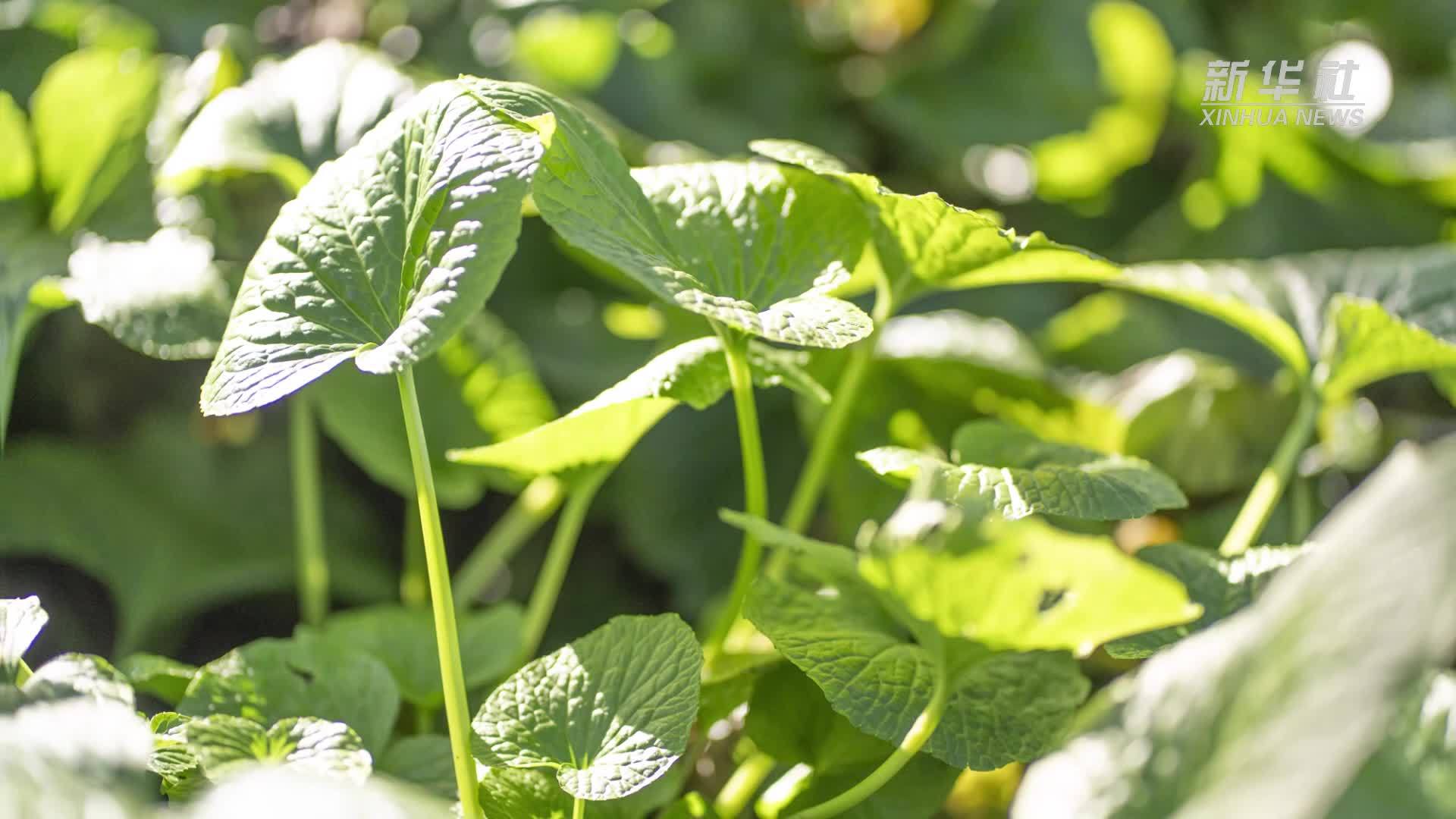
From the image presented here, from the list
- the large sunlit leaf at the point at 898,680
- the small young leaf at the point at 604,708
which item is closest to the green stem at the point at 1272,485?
the large sunlit leaf at the point at 898,680

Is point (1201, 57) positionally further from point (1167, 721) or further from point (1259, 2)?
point (1167, 721)

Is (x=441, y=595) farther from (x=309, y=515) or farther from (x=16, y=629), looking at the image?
(x=309, y=515)

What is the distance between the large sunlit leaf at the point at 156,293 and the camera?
43 centimetres

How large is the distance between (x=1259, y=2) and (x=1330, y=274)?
62 centimetres

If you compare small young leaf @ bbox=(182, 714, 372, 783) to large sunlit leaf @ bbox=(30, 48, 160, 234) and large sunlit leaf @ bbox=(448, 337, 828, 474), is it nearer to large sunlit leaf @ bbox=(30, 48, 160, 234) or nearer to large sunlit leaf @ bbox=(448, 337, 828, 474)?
large sunlit leaf @ bbox=(448, 337, 828, 474)

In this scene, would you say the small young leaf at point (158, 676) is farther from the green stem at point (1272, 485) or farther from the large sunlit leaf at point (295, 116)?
the green stem at point (1272, 485)

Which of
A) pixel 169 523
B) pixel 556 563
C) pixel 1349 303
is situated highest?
pixel 1349 303

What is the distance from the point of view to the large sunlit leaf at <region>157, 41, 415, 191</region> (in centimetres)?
49

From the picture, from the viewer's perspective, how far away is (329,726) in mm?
334

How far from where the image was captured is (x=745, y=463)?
44 cm

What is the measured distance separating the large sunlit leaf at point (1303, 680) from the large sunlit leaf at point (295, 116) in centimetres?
40

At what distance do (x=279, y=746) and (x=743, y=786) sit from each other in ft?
0.53
